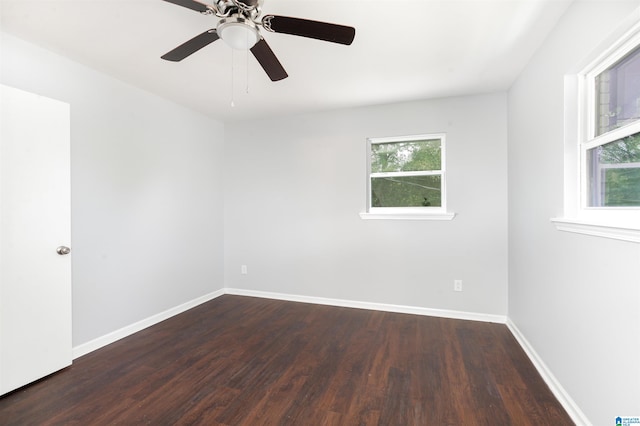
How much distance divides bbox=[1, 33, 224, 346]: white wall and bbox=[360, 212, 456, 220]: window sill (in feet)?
7.25

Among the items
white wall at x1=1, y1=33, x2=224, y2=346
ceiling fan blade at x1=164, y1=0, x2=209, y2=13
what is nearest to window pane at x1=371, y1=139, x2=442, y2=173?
white wall at x1=1, y1=33, x2=224, y2=346

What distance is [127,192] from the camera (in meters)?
2.95

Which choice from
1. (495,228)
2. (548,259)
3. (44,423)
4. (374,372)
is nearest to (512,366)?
(548,259)

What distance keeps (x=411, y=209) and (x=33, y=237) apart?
3.49 meters

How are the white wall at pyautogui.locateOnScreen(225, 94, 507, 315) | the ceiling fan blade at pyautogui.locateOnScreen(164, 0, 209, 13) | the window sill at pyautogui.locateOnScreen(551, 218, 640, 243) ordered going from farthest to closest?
1. the white wall at pyautogui.locateOnScreen(225, 94, 507, 315)
2. the ceiling fan blade at pyautogui.locateOnScreen(164, 0, 209, 13)
3. the window sill at pyautogui.locateOnScreen(551, 218, 640, 243)

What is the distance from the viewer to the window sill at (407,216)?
10.8 feet

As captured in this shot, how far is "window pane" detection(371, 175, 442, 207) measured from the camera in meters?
3.43

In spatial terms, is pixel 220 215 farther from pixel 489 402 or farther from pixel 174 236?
pixel 489 402

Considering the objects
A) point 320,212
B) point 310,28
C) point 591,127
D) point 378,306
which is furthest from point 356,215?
point 310,28

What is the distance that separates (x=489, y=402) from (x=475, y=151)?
2.40m

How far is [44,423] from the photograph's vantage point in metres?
1.73

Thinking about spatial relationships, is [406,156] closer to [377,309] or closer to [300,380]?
[377,309]

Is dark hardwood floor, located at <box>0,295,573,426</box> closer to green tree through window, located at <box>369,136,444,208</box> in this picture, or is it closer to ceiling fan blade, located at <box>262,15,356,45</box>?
green tree through window, located at <box>369,136,444,208</box>

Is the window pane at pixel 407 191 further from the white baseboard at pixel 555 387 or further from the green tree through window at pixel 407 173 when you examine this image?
the white baseboard at pixel 555 387
